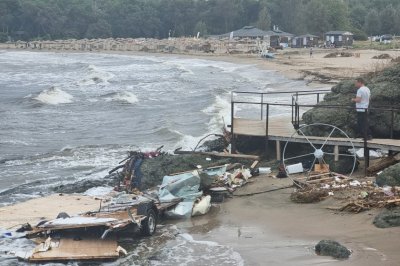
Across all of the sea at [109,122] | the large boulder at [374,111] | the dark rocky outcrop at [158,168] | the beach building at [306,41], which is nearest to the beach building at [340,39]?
the beach building at [306,41]

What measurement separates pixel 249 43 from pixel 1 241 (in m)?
93.5

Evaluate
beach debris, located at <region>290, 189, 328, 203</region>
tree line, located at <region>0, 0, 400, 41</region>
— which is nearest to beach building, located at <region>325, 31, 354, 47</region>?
tree line, located at <region>0, 0, 400, 41</region>

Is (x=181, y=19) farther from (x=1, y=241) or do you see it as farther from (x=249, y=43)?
(x=1, y=241)

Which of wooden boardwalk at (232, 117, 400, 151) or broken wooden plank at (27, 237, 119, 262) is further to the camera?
wooden boardwalk at (232, 117, 400, 151)

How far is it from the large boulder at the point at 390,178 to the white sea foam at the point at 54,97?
3342 cm

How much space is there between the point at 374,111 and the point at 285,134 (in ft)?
7.56

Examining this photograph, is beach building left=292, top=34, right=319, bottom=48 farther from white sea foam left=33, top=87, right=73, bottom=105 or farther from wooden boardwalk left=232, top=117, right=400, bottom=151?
wooden boardwalk left=232, top=117, right=400, bottom=151

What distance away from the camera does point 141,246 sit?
435 inches

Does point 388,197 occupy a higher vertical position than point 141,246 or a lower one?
higher

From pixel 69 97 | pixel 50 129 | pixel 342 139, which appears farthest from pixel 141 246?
pixel 69 97

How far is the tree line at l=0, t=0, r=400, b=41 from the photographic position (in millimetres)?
125688

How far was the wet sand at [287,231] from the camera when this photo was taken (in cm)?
944

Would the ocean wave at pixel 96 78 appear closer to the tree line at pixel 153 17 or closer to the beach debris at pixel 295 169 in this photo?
the beach debris at pixel 295 169

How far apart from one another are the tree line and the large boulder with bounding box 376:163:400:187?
10054cm
